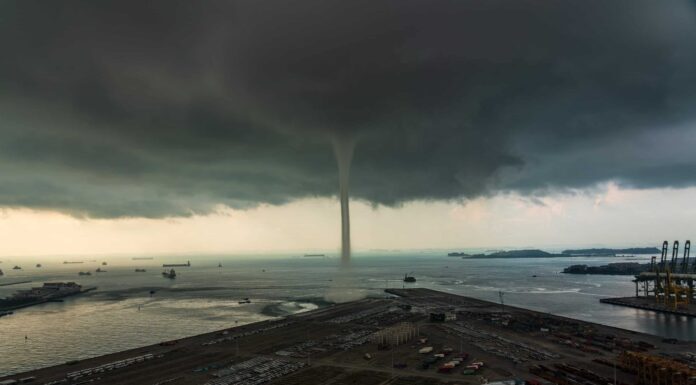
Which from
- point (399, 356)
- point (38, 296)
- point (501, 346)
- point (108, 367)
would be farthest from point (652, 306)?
point (38, 296)

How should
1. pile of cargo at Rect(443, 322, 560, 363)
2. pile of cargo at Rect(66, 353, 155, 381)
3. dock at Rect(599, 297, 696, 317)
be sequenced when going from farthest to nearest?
1. dock at Rect(599, 297, 696, 317)
2. pile of cargo at Rect(443, 322, 560, 363)
3. pile of cargo at Rect(66, 353, 155, 381)

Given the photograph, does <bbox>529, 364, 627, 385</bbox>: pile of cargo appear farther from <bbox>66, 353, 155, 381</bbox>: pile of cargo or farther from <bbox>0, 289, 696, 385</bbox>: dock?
<bbox>66, 353, 155, 381</bbox>: pile of cargo

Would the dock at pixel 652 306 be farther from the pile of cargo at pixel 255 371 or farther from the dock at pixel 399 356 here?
the pile of cargo at pixel 255 371

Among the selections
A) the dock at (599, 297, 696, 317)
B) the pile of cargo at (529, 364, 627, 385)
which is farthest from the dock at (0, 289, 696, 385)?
the dock at (599, 297, 696, 317)

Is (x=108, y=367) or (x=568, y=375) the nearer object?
(x=568, y=375)

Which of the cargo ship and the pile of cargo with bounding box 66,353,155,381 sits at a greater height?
the pile of cargo with bounding box 66,353,155,381

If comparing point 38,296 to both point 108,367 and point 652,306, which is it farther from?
point 652,306
